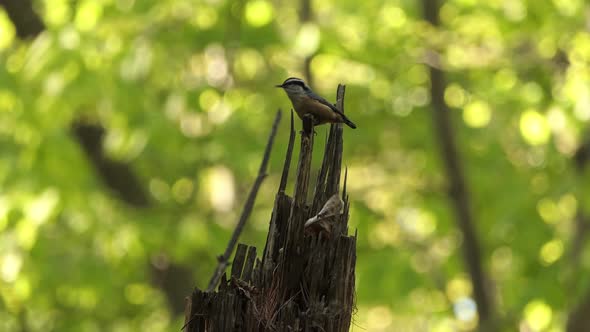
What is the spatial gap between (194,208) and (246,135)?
67.3 inches

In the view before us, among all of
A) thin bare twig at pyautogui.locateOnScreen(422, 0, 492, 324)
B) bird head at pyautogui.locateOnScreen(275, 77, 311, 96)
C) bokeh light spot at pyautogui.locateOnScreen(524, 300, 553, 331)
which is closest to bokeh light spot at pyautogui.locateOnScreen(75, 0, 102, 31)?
thin bare twig at pyautogui.locateOnScreen(422, 0, 492, 324)

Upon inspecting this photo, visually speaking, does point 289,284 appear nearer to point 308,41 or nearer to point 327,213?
point 327,213

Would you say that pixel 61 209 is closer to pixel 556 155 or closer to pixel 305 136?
pixel 556 155

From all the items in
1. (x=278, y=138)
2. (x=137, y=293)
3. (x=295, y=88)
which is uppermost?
(x=137, y=293)

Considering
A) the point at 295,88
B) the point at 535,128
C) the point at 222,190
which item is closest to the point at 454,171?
the point at 535,128

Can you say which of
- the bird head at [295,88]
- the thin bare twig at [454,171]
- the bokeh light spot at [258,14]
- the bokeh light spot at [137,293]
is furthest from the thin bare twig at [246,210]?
the bokeh light spot at [137,293]

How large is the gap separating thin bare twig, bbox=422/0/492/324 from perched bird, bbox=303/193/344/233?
6.43 meters

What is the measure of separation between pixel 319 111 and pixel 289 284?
2.68 ft

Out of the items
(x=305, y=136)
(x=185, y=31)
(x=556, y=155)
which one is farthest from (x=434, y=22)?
(x=305, y=136)

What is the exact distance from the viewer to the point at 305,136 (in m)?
3.86

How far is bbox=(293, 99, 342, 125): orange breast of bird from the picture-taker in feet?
13.2

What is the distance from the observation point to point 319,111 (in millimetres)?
4051

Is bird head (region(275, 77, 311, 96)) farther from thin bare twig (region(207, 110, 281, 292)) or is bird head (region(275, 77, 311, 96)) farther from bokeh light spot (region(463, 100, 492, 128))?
bokeh light spot (region(463, 100, 492, 128))

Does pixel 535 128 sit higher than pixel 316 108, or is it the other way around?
pixel 535 128
